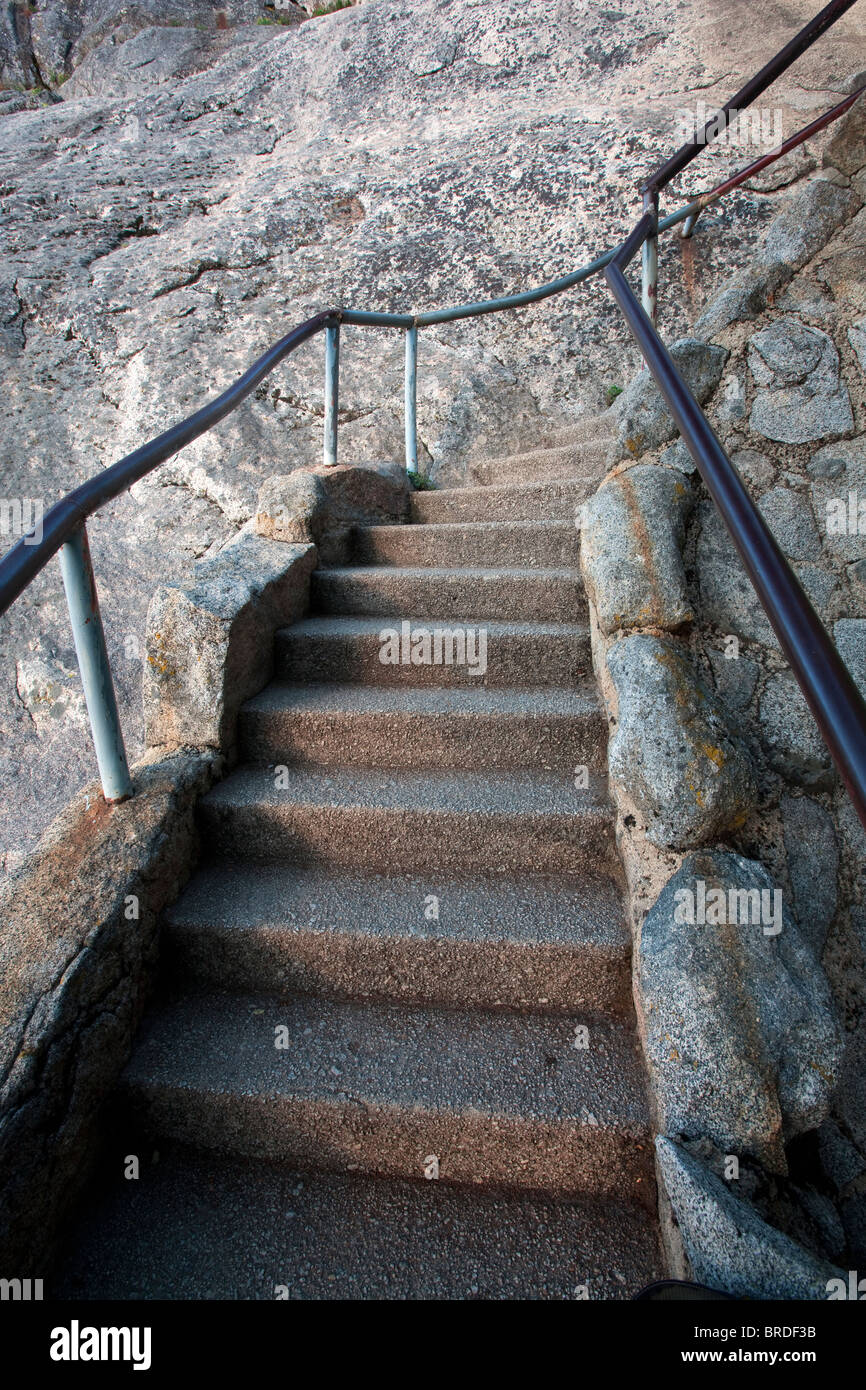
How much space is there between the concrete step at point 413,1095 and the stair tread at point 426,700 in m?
0.91

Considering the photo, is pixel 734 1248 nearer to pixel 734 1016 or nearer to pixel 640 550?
pixel 734 1016

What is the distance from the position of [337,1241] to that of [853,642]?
212 cm

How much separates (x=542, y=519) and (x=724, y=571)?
1.16m

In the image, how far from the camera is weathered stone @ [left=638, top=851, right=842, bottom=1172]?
4.28 feet

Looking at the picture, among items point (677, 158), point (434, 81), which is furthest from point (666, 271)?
point (434, 81)

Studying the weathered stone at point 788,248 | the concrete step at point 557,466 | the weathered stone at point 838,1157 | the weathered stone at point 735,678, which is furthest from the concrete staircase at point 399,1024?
the weathered stone at point 788,248

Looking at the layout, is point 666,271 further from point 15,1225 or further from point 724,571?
point 15,1225

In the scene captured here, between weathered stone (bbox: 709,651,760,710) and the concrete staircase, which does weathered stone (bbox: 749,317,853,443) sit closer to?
weathered stone (bbox: 709,651,760,710)

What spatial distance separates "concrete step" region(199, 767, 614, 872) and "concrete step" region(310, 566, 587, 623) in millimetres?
797

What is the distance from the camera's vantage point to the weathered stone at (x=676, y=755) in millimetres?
1646

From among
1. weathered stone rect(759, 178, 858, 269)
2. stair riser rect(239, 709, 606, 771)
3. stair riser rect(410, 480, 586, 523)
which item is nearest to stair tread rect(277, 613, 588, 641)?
stair riser rect(239, 709, 606, 771)

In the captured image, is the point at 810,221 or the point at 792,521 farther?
the point at 810,221

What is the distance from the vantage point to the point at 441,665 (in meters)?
2.43

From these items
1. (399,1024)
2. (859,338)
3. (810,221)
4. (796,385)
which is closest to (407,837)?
(399,1024)
